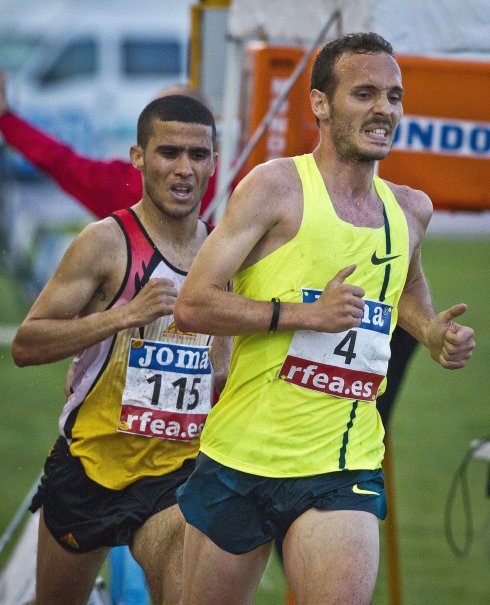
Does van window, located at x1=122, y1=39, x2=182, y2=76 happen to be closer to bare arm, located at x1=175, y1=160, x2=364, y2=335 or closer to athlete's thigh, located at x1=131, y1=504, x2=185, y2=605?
athlete's thigh, located at x1=131, y1=504, x2=185, y2=605

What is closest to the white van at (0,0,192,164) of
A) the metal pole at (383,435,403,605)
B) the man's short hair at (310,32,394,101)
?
the metal pole at (383,435,403,605)

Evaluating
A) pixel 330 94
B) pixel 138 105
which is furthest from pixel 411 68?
pixel 138 105

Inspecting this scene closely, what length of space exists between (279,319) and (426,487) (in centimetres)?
497

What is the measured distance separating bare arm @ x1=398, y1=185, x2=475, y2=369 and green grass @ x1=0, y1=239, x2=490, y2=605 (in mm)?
2564

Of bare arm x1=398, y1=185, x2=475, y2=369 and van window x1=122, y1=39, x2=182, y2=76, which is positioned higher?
van window x1=122, y1=39, x2=182, y2=76

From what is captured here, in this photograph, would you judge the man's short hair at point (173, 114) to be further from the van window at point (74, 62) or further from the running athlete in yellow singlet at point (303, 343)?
the van window at point (74, 62)

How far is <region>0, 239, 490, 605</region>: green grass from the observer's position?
21.0 ft

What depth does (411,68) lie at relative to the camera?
5168 mm

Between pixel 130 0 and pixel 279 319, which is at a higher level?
→ pixel 130 0

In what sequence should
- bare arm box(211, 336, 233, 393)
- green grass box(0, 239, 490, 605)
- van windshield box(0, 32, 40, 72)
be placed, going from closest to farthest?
1. bare arm box(211, 336, 233, 393)
2. green grass box(0, 239, 490, 605)
3. van windshield box(0, 32, 40, 72)

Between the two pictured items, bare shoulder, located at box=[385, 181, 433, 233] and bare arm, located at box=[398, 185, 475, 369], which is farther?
bare shoulder, located at box=[385, 181, 433, 233]

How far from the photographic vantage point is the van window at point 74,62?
65.8 feet

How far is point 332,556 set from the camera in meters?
3.35

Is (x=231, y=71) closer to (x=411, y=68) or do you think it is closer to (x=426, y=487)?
(x=411, y=68)
